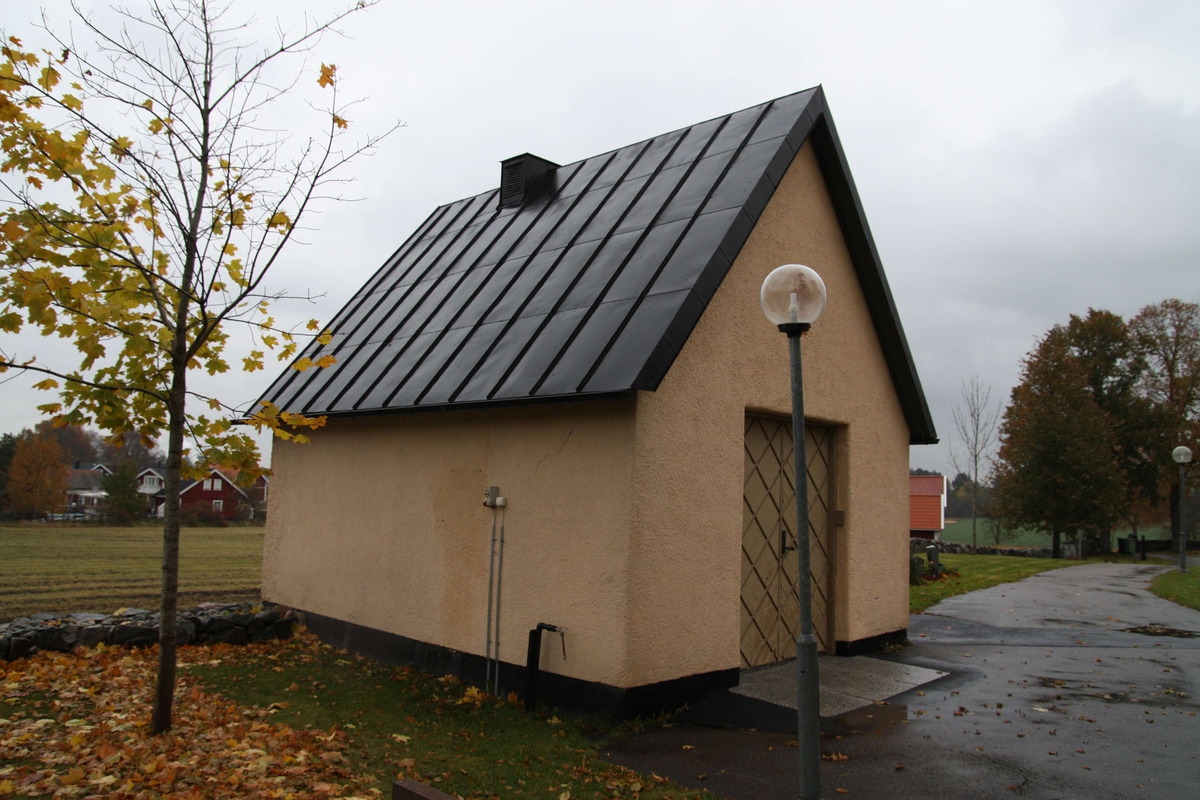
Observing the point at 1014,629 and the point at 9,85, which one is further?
the point at 1014,629

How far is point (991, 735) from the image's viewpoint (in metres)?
6.14

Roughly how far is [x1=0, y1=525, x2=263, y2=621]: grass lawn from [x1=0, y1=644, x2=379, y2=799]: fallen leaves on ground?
6.36 m

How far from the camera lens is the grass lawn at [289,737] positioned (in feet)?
16.5

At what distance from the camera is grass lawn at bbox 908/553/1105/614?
14.7m

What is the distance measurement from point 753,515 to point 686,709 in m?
2.21

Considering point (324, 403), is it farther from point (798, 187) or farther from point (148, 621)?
point (798, 187)

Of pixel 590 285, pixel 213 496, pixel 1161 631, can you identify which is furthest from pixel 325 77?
pixel 213 496

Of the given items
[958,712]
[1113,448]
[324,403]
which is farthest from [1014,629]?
[1113,448]

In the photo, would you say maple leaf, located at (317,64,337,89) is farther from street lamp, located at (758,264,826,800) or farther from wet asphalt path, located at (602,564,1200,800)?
wet asphalt path, located at (602,564,1200,800)

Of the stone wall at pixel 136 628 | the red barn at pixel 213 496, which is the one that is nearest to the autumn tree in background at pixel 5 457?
the red barn at pixel 213 496

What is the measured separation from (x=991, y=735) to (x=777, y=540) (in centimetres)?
288

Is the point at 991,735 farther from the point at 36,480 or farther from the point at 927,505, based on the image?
the point at 36,480

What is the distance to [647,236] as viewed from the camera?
815 cm

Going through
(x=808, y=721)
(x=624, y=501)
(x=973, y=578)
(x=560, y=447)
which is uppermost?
(x=560, y=447)
